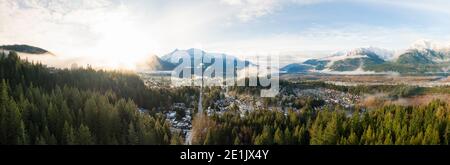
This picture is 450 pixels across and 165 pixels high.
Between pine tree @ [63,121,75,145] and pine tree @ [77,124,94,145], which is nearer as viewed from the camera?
pine tree @ [63,121,75,145]

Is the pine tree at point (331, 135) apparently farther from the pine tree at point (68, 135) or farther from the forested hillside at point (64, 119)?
the pine tree at point (68, 135)

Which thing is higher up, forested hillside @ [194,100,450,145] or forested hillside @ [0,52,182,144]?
forested hillside @ [0,52,182,144]

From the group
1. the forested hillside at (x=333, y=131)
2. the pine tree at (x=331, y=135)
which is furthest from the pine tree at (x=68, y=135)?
the pine tree at (x=331, y=135)

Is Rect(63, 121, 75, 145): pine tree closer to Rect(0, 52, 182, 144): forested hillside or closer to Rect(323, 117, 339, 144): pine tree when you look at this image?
Rect(0, 52, 182, 144): forested hillside

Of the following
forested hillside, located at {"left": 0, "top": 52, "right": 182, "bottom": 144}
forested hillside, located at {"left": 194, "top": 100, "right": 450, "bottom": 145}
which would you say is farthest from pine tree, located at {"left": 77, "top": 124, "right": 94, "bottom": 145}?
forested hillside, located at {"left": 194, "top": 100, "right": 450, "bottom": 145}

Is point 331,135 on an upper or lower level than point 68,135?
Answer: lower

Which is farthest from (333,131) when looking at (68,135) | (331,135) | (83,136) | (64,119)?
(64,119)

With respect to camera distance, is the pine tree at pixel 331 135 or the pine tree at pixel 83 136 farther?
the pine tree at pixel 331 135

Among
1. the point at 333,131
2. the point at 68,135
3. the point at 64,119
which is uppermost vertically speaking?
the point at 64,119

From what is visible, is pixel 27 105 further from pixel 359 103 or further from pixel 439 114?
pixel 359 103

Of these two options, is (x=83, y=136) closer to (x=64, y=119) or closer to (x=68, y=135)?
(x=68, y=135)
